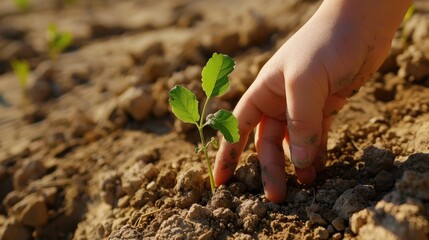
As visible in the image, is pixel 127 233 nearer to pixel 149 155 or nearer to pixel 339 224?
pixel 149 155

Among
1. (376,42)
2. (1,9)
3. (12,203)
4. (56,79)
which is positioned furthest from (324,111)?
(1,9)

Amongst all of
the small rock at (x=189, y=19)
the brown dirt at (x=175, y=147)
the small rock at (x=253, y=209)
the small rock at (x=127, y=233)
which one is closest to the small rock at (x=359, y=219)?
the brown dirt at (x=175, y=147)

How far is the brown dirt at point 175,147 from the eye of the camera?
1.72 m

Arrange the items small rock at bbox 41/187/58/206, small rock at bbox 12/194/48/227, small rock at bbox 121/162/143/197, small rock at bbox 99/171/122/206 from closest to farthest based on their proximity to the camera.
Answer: small rock at bbox 121/162/143/197 → small rock at bbox 99/171/122/206 → small rock at bbox 12/194/48/227 → small rock at bbox 41/187/58/206

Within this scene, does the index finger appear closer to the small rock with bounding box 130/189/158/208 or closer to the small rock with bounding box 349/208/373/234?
the small rock with bounding box 130/189/158/208

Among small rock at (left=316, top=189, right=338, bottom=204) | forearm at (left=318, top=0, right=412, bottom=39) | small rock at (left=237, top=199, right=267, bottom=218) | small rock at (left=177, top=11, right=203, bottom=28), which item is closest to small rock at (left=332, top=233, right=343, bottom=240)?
small rock at (left=316, top=189, right=338, bottom=204)

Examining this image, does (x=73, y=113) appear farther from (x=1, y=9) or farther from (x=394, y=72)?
(x=1, y=9)

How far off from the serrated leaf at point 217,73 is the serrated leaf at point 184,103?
0.06 metres

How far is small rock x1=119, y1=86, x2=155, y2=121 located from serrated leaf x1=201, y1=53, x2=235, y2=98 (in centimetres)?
116

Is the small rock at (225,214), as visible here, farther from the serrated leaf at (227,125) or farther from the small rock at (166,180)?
the small rock at (166,180)

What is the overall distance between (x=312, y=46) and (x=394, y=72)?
1374 mm

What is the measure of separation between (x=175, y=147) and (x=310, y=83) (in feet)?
3.50

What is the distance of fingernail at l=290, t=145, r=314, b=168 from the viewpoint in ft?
5.70

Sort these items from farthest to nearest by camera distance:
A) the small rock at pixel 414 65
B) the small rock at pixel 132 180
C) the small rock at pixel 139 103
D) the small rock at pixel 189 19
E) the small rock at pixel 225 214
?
the small rock at pixel 189 19, the small rock at pixel 139 103, the small rock at pixel 414 65, the small rock at pixel 132 180, the small rock at pixel 225 214
